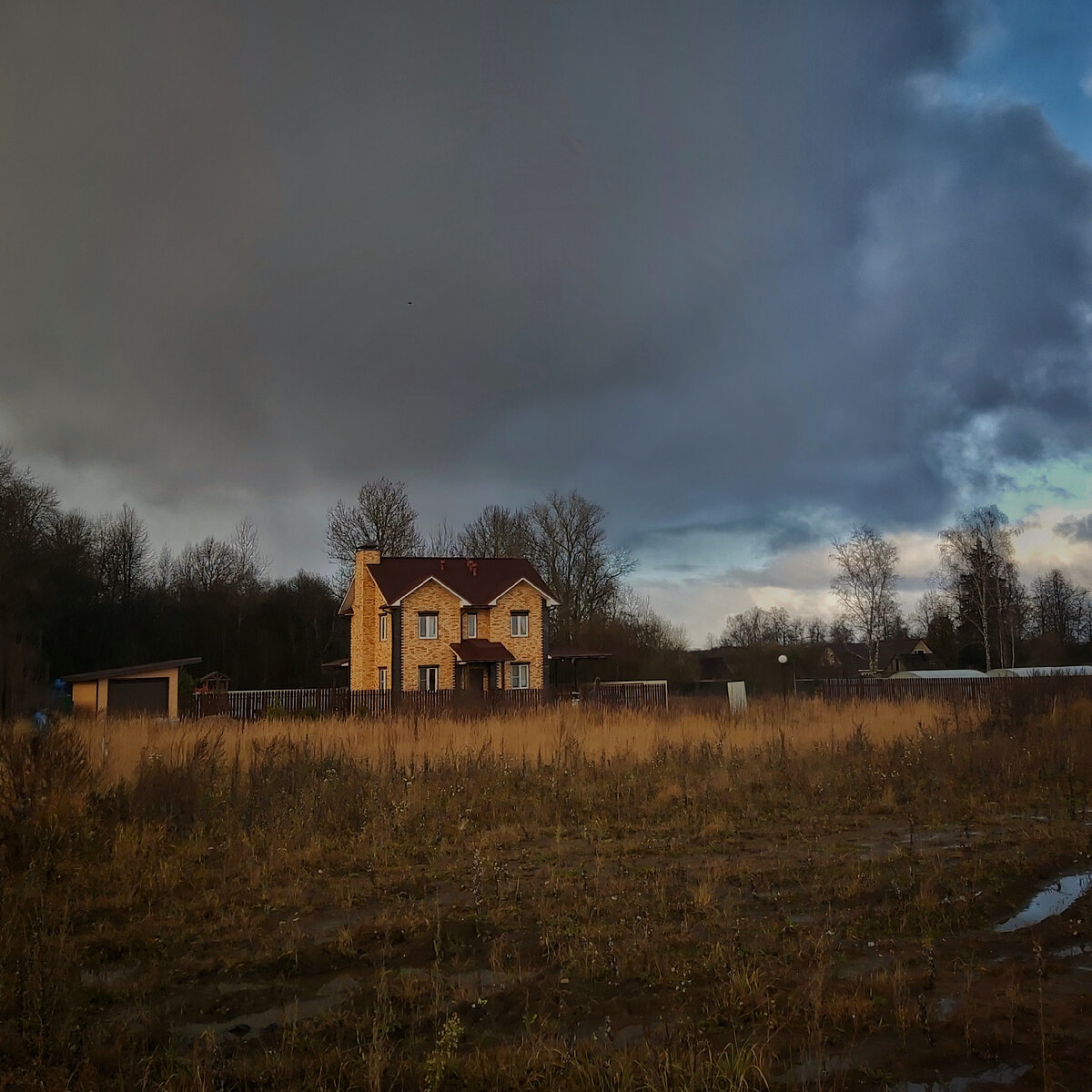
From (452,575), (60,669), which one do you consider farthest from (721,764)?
(60,669)

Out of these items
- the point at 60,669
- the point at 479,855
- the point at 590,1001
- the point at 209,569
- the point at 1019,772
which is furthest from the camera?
the point at 209,569

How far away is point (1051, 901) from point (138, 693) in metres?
30.2

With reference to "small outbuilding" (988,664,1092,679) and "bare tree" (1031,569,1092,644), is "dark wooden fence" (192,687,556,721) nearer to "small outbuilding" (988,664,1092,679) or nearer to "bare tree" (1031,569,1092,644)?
"small outbuilding" (988,664,1092,679)

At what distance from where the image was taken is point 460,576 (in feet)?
145

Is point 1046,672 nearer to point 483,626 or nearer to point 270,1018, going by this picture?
point 483,626

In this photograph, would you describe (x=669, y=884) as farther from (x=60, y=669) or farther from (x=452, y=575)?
(x=60, y=669)

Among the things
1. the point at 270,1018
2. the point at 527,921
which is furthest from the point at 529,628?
the point at 270,1018

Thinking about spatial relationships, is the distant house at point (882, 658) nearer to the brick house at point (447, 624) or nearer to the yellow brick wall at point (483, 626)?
the brick house at point (447, 624)

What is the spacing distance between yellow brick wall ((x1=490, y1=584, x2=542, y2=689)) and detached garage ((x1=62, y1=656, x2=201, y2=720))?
50.6 feet

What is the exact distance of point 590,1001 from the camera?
4.74m

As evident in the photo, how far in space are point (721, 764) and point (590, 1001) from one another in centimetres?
929

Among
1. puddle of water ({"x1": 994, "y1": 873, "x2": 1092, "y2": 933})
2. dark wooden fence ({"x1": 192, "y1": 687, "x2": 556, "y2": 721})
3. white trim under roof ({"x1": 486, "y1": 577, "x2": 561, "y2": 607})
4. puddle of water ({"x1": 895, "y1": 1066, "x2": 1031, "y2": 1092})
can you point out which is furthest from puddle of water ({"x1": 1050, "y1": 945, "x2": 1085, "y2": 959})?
white trim under roof ({"x1": 486, "y1": 577, "x2": 561, "y2": 607})

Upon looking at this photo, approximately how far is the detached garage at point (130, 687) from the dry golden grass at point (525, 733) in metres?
13.8

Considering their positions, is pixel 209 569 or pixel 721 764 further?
pixel 209 569
